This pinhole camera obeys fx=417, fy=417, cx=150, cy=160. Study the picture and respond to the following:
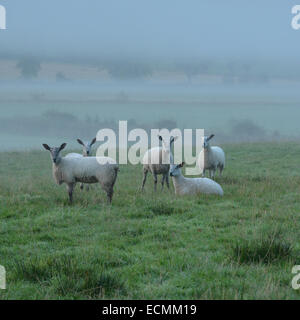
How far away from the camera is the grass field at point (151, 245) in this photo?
5379 millimetres

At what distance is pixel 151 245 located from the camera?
24.0ft

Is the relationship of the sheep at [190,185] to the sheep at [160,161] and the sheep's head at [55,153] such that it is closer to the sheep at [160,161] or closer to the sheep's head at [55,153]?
the sheep at [160,161]

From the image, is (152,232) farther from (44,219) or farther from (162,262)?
(44,219)

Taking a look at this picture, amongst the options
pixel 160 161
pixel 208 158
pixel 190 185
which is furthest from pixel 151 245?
pixel 208 158

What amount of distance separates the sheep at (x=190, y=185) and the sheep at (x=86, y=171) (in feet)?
6.77

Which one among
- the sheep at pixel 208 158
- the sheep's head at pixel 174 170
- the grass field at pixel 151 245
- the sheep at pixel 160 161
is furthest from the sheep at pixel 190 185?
the sheep at pixel 208 158

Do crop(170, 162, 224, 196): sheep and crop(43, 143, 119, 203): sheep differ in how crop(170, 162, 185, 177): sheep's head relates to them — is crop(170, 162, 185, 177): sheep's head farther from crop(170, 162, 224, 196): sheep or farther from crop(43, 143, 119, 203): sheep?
crop(43, 143, 119, 203): sheep

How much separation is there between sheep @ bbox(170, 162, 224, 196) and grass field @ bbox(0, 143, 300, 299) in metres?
0.46

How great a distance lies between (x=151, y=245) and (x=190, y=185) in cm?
520

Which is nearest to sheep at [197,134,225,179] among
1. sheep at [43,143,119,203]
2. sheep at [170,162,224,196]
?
sheep at [170,162,224,196]

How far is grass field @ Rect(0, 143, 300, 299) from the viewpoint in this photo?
5.38 m

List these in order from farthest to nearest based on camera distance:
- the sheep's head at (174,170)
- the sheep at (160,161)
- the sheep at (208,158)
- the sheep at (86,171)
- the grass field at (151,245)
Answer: the sheep at (208,158) → the sheep at (160,161) → the sheep's head at (174,170) → the sheep at (86,171) → the grass field at (151,245)

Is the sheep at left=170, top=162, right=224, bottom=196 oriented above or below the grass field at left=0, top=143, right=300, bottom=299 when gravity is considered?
above
